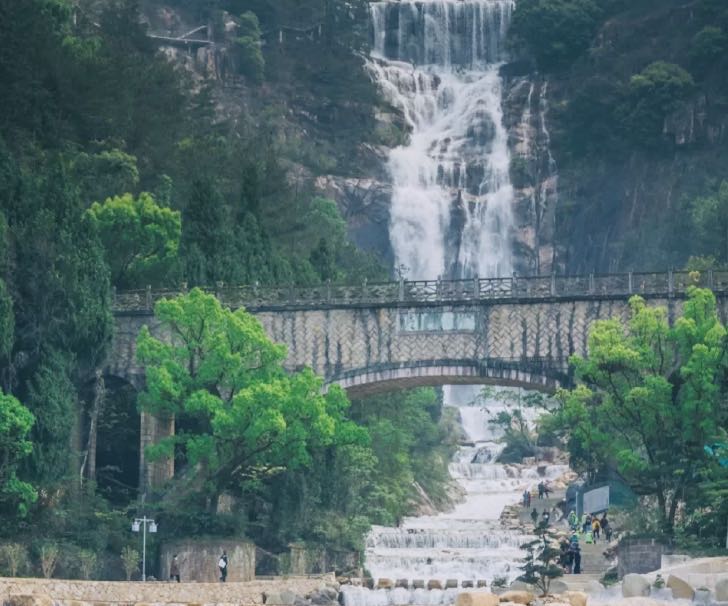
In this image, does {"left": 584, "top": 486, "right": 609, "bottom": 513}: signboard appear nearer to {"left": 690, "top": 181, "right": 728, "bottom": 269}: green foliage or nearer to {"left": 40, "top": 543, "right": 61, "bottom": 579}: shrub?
{"left": 40, "top": 543, "right": 61, "bottom": 579}: shrub

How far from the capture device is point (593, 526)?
272 ft

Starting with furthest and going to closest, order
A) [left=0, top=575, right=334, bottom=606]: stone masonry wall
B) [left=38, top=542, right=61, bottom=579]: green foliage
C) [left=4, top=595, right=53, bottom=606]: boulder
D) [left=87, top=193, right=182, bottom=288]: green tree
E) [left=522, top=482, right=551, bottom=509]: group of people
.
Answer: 1. [left=522, top=482, right=551, bottom=509]: group of people
2. [left=87, top=193, right=182, bottom=288]: green tree
3. [left=38, top=542, right=61, bottom=579]: green foliage
4. [left=0, top=575, right=334, bottom=606]: stone masonry wall
5. [left=4, top=595, right=53, bottom=606]: boulder

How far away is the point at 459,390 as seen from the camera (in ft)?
461

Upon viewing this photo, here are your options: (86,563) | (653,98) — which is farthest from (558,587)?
(653,98)

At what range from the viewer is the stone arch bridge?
83938 mm

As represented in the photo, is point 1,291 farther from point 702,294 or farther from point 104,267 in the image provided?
point 702,294

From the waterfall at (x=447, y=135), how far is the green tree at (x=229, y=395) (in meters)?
56.1

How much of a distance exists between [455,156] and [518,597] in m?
76.5

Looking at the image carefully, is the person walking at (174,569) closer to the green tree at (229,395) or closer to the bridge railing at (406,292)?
the green tree at (229,395)

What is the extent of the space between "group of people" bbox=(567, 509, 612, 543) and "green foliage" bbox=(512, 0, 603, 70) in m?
59.7

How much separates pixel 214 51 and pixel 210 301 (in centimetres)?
6514

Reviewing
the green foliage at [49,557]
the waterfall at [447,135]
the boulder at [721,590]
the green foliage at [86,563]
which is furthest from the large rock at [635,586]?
the waterfall at [447,135]

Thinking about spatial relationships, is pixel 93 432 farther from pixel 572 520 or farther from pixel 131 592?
pixel 572 520

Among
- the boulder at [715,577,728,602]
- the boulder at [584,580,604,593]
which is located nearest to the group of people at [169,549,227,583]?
the boulder at [584,580,604,593]
